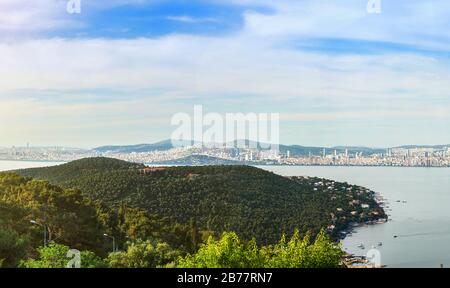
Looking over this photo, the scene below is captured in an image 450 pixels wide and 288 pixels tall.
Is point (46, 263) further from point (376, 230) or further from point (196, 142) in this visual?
point (376, 230)

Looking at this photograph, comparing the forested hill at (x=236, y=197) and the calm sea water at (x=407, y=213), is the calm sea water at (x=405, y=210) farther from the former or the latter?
the forested hill at (x=236, y=197)

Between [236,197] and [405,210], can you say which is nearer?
[405,210]

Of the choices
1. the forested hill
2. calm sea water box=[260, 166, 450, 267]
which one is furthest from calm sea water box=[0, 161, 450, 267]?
the forested hill

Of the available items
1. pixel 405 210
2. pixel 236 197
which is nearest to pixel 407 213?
pixel 405 210

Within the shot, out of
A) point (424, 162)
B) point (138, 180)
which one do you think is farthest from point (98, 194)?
point (424, 162)

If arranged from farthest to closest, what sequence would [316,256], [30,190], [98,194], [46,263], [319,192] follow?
[98,194], [30,190], [319,192], [316,256], [46,263]

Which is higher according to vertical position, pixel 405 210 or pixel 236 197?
pixel 405 210

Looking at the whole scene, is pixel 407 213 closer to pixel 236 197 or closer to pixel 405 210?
pixel 405 210
